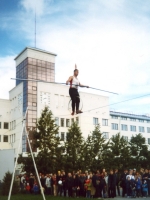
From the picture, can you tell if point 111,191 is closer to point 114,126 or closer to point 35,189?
point 35,189

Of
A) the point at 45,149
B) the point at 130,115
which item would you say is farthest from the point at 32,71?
the point at 130,115

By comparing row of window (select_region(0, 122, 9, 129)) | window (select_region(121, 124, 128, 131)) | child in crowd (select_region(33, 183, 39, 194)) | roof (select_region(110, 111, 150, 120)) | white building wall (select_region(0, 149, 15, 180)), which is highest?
roof (select_region(110, 111, 150, 120))

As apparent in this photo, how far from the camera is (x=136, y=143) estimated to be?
55.0m

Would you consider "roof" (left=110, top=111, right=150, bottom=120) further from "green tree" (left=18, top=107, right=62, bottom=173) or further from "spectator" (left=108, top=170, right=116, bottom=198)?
"spectator" (left=108, top=170, right=116, bottom=198)

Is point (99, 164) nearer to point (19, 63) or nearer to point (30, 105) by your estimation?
point (30, 105)

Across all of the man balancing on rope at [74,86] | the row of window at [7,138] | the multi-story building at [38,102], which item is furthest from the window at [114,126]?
the man balancing on rope at [74,86]

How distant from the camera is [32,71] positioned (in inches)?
2434

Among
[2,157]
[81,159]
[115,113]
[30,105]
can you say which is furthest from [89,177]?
[115,113]

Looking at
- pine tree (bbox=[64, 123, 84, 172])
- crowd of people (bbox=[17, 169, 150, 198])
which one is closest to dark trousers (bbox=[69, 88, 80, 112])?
crowd of people (bbox=[17, 169, 150, 198])

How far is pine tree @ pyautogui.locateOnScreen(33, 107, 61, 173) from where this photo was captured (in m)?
34.9

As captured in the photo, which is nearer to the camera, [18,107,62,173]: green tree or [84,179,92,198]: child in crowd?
[84,179,92,198]: child in crowd

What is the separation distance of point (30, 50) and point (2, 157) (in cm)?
3513

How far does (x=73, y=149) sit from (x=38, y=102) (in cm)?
2451

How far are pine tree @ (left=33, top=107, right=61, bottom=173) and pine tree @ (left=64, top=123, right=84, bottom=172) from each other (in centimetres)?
162
